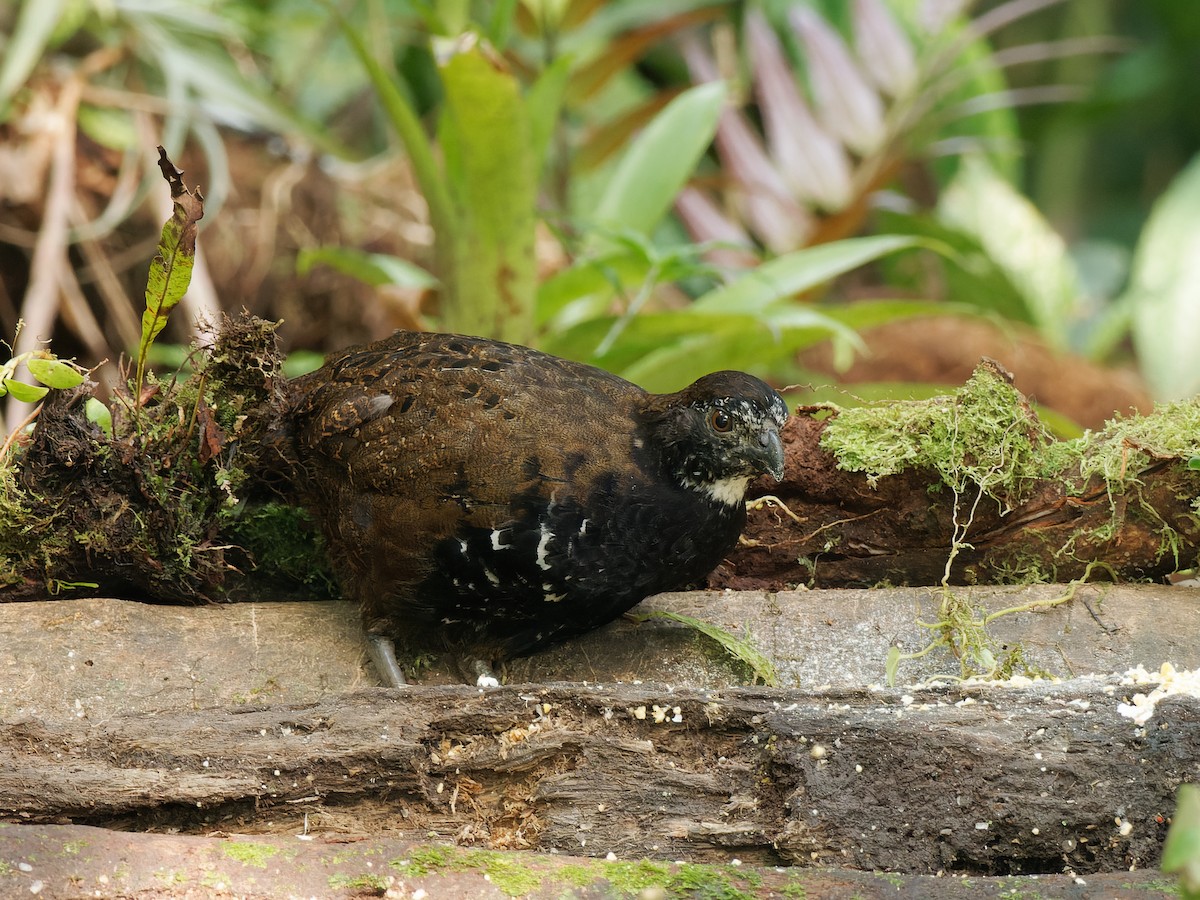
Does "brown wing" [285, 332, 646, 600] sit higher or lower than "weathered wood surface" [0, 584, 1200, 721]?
higher

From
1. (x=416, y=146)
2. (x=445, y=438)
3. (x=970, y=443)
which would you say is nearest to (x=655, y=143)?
(x=416, y=146)

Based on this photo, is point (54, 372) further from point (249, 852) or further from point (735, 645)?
point (735, 645)

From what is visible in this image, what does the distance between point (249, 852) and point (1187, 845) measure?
150 cm

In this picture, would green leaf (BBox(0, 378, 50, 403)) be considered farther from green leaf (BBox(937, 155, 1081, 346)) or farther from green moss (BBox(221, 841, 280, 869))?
green leaf (BBox(937, 155, 1081, 346))

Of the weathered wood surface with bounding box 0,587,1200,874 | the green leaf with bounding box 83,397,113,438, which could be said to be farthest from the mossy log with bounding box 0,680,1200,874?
the green leaf with bounding box 83,397,113,438

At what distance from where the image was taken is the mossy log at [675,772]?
2.27 m

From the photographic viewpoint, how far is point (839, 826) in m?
2.29

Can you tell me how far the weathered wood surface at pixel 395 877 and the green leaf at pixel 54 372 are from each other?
3.73ft

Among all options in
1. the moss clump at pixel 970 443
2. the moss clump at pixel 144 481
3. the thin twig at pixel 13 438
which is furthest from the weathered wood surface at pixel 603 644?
→ the thin twig at pixel 13 438

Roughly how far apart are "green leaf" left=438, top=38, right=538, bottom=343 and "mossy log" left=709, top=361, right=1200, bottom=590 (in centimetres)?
148

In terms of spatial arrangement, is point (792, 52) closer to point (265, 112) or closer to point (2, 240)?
point (265, 112)

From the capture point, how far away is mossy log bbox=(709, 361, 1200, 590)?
3170mm

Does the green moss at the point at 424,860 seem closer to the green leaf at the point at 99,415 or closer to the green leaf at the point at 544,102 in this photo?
the green leaf at the point at 99,415

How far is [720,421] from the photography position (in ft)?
9.78
